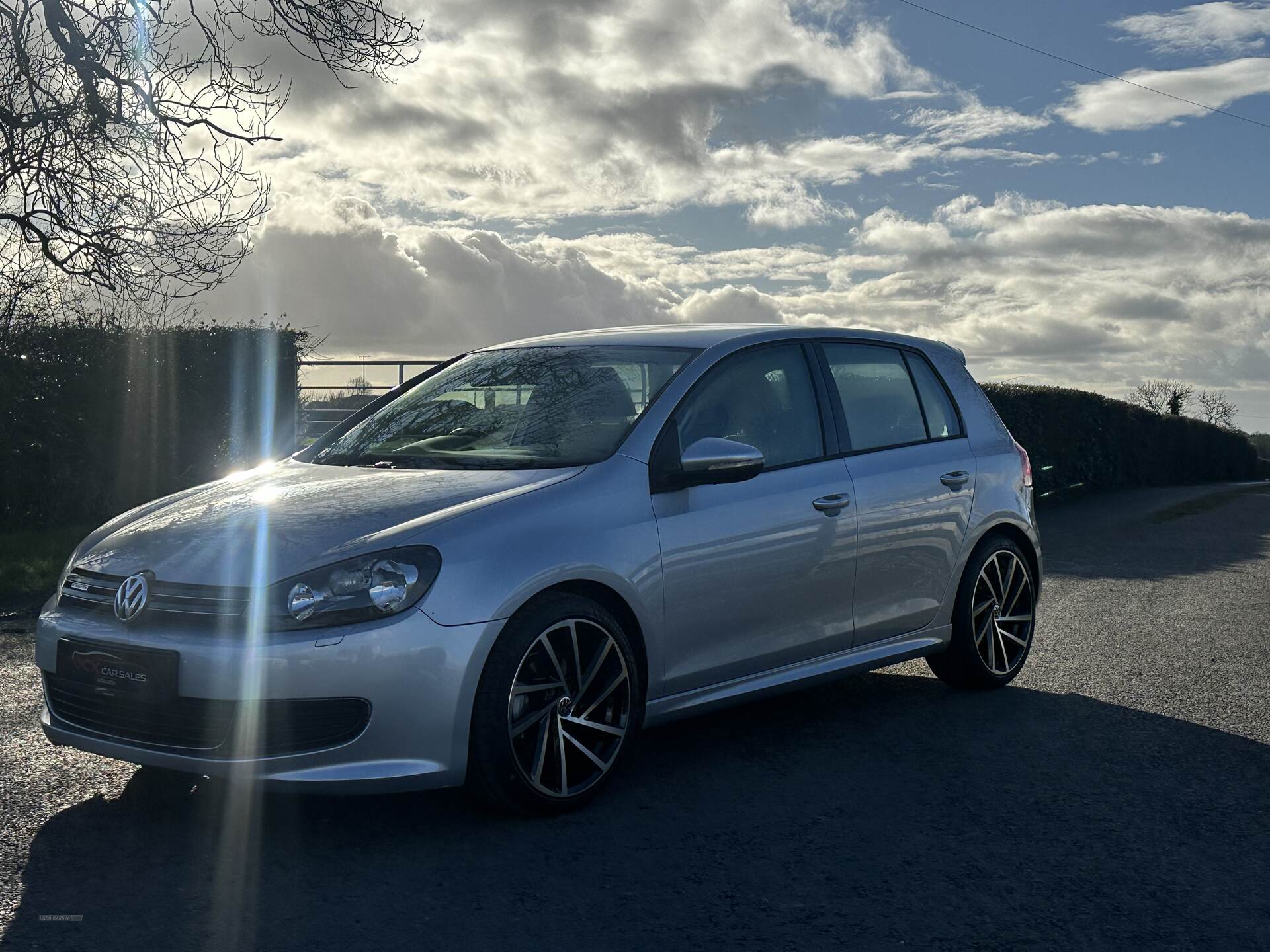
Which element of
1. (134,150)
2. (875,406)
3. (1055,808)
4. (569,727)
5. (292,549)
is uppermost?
(134,150)

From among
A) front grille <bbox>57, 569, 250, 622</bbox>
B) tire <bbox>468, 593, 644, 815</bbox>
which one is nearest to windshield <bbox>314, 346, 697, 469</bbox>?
tire <bbox>468, 593, 644, 815</bbox>

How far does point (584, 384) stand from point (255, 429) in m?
11.6

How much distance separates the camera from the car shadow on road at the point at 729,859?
3.63m

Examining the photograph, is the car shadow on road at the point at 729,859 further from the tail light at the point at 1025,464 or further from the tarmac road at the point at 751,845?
the tail light at the point at 1025,464

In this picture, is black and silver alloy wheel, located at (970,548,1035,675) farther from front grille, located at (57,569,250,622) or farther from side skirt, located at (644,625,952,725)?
front grille, located at (57,569,250,622)

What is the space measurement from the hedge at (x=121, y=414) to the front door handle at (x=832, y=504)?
10.2 metres

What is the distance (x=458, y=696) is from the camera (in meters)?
4.25

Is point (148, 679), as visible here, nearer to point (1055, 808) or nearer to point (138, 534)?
point (138, 534)

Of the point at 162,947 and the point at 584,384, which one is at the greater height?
the point at 584,384

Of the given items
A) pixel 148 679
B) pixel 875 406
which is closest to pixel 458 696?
pixel 148 679

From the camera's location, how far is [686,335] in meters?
5.83

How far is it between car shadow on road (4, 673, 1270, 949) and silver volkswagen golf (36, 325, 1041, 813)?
267 mm

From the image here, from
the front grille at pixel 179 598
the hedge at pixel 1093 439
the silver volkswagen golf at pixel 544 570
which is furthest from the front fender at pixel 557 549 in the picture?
the hedge at pixel 1093 439

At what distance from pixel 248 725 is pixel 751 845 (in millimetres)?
1621
